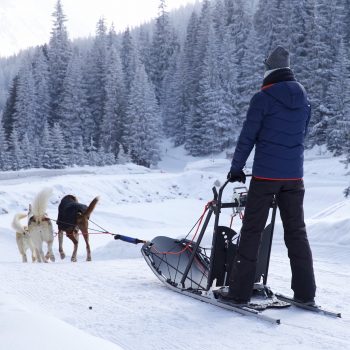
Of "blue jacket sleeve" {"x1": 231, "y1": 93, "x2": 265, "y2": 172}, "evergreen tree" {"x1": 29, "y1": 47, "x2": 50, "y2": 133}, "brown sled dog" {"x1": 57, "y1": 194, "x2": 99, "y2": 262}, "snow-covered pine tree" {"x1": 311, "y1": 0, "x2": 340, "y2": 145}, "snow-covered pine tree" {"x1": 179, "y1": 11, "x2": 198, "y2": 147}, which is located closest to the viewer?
"blue jacket sleeve" {"x1": 231, "y1": 93, "x2": 265, "y2": 172}

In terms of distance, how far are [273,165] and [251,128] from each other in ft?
1.18

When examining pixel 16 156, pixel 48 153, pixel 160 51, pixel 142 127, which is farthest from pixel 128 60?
pixel 48 153

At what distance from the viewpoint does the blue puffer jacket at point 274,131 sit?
155 inches

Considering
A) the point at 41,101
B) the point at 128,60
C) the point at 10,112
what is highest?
the point at 128,60

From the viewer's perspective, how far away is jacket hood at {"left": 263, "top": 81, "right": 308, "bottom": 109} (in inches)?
155

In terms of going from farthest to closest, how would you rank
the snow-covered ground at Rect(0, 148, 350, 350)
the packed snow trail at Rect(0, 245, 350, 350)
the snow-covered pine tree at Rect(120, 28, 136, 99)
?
the snow-covered pine tree at Rect(120, 28, 136, 99), the packed snow trail at Rect(0, 245, 350, 350), the snow-covered ground at Rect(0, 148, 350, 350)

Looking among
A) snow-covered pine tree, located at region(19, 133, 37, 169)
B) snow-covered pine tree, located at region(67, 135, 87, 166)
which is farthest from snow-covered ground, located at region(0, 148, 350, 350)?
snow-covered pine tree, located at region(19, 133, 37, 169)

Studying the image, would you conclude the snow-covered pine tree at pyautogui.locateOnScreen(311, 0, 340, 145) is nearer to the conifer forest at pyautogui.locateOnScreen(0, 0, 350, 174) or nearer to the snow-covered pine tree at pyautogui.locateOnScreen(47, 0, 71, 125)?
the conifer forest at pyautogui.locateOnScreen(0, 0, 350, 174)

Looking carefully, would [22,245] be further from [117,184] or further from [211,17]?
[211,17]

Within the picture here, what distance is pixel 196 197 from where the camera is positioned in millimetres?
23547

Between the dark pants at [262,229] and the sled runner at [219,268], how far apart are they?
5.4 inches

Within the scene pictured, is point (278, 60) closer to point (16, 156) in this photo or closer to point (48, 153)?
point (48, 153)

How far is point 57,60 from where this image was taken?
66.7 m

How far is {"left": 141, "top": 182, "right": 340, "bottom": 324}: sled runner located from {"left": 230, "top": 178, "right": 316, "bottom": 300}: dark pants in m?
0.14
